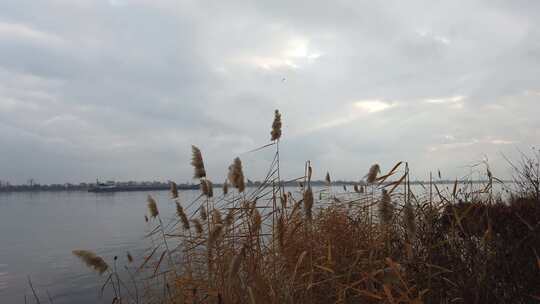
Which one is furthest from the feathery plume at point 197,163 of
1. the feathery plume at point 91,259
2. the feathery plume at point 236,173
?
the feathery plume at point 91,259

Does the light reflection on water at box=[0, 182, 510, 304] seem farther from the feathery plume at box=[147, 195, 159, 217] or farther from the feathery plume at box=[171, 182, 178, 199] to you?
the feathery plume at box=[147, 195, 159, 217]

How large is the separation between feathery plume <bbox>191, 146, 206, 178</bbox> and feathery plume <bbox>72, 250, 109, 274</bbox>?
4.48 ft

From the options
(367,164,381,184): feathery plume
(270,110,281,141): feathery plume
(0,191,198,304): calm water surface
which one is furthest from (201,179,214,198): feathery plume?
(0,191,198,304): calm water surface

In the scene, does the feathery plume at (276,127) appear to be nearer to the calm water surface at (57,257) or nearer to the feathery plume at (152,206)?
the feathery plume at (152,206)

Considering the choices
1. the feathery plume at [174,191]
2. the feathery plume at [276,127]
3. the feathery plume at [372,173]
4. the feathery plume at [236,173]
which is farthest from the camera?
the feathery plume at [174,191]

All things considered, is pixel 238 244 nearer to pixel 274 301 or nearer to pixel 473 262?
pixel 274 301

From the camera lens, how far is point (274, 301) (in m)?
3.23

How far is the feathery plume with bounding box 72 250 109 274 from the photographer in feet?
10.8

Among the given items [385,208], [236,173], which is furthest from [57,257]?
[385,208]

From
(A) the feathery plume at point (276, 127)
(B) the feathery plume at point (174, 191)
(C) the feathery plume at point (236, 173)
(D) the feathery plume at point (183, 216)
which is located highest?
(A) the feathery plume at point (276, 127)

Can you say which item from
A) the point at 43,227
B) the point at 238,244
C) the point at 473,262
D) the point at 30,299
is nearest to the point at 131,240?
the point at 30,299

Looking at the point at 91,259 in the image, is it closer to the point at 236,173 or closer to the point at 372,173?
the point at 236,173

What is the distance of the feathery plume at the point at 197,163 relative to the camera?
A: 14.3 ft

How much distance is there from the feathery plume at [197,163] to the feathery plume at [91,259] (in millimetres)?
1367
